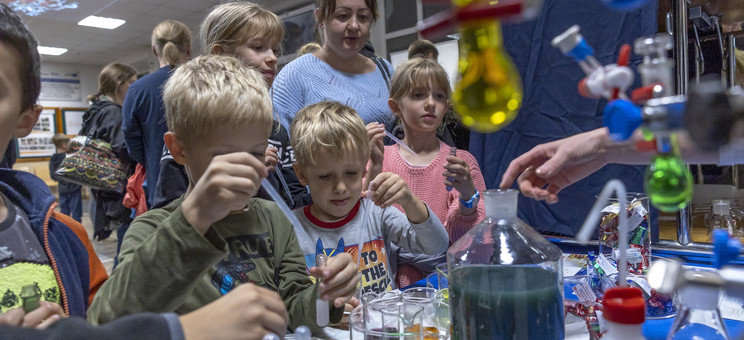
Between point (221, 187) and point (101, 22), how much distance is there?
793cm

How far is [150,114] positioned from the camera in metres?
1.89

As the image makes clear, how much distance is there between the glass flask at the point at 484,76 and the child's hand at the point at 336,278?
40cm

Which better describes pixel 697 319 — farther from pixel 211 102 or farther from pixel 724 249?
pixel 211 102

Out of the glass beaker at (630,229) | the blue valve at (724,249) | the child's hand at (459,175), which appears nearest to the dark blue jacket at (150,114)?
the child's hand at (459,175)

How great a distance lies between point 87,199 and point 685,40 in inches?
409

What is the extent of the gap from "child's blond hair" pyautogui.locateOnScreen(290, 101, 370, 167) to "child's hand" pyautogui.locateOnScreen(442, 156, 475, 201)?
0.21 meters

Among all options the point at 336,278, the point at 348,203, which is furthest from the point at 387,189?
the point at 336,278

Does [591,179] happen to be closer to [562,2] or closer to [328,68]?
[562,2]

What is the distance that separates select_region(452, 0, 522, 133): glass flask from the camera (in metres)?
0.36

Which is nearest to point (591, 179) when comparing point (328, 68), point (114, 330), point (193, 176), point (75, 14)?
point (328, 68)

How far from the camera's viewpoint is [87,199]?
955 centimetres

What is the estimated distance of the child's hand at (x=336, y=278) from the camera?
70cm

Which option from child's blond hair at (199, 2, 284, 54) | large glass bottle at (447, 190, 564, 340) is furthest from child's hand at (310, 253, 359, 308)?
child's blond hair at (199, 2, 284, 54)

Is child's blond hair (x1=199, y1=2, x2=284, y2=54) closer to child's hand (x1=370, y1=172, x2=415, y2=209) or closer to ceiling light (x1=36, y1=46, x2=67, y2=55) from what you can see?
child's hand (x1=370, y1=172, x2=415, y2=209)
